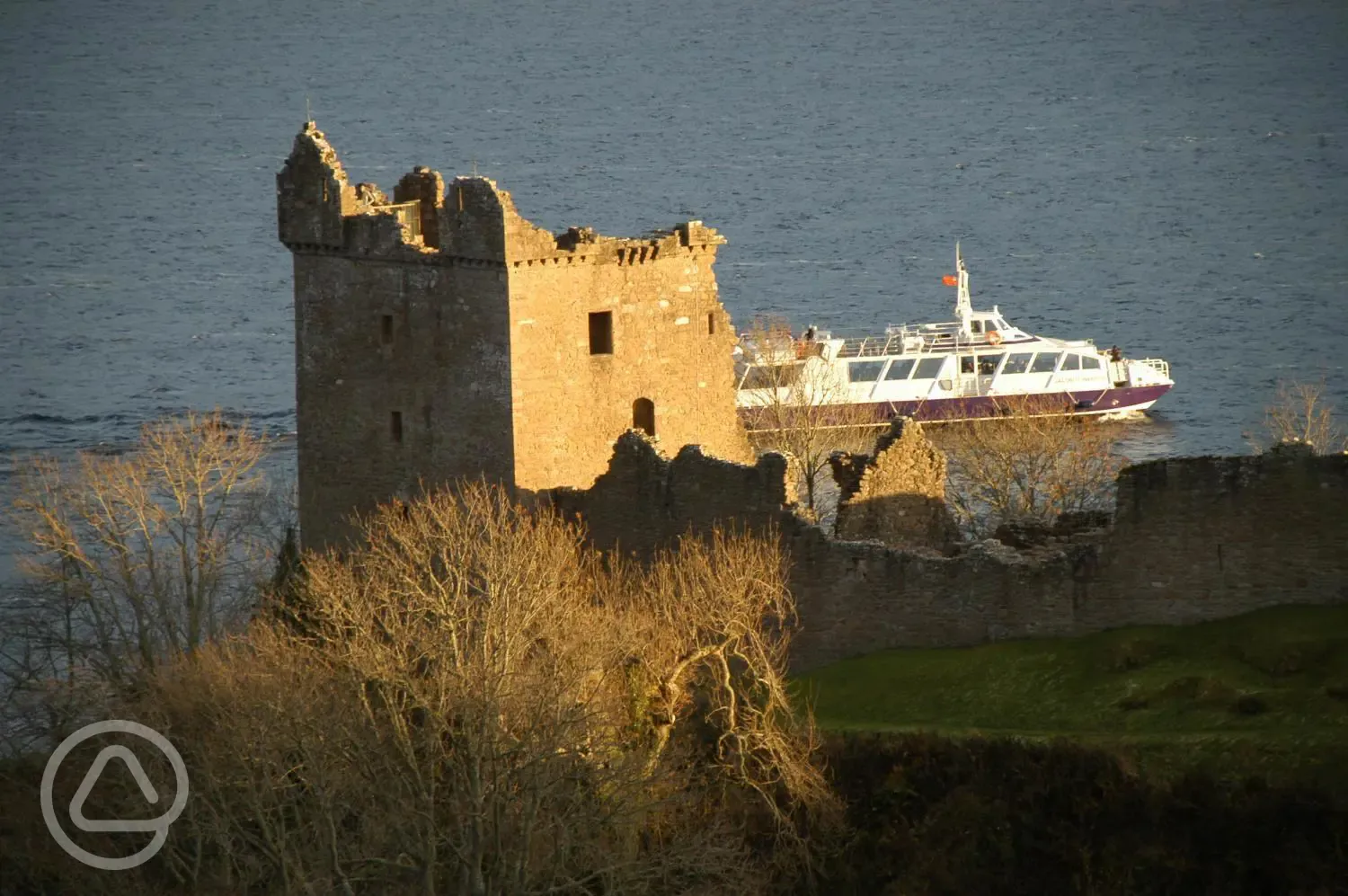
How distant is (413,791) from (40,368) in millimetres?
98313

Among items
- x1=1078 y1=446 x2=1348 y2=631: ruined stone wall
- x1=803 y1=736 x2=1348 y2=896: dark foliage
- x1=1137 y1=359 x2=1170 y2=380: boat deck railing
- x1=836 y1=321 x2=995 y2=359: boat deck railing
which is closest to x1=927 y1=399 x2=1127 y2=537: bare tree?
x1=1078 y1=446 x2=1348 y2=631: ruined stone wall

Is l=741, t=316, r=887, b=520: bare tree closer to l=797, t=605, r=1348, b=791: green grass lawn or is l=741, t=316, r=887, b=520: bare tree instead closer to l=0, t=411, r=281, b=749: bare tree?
l=0, t=411, r=281, b=749: bare tree

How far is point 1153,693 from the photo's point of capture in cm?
5341

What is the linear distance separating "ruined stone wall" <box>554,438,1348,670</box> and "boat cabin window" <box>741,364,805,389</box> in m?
35.7

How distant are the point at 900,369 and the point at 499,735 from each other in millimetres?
62835

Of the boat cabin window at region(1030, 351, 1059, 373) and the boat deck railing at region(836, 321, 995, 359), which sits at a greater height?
the boat deck railing at region(836, 321, 995, 359)

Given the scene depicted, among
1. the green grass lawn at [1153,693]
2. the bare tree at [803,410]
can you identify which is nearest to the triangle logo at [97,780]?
the green grass lawn at [1153,693]

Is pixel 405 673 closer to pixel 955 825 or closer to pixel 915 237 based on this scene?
pixel 955 825

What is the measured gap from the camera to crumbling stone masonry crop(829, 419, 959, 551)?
203 feet

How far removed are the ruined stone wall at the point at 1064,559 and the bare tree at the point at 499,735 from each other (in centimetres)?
121

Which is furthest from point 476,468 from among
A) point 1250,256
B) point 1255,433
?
point 1250,256

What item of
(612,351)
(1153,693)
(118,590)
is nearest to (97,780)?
(612,351)

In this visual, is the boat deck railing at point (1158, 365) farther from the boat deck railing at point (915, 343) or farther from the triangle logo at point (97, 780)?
the triangle logo at point (97, 780)

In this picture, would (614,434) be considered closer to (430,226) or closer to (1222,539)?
(430,226)
